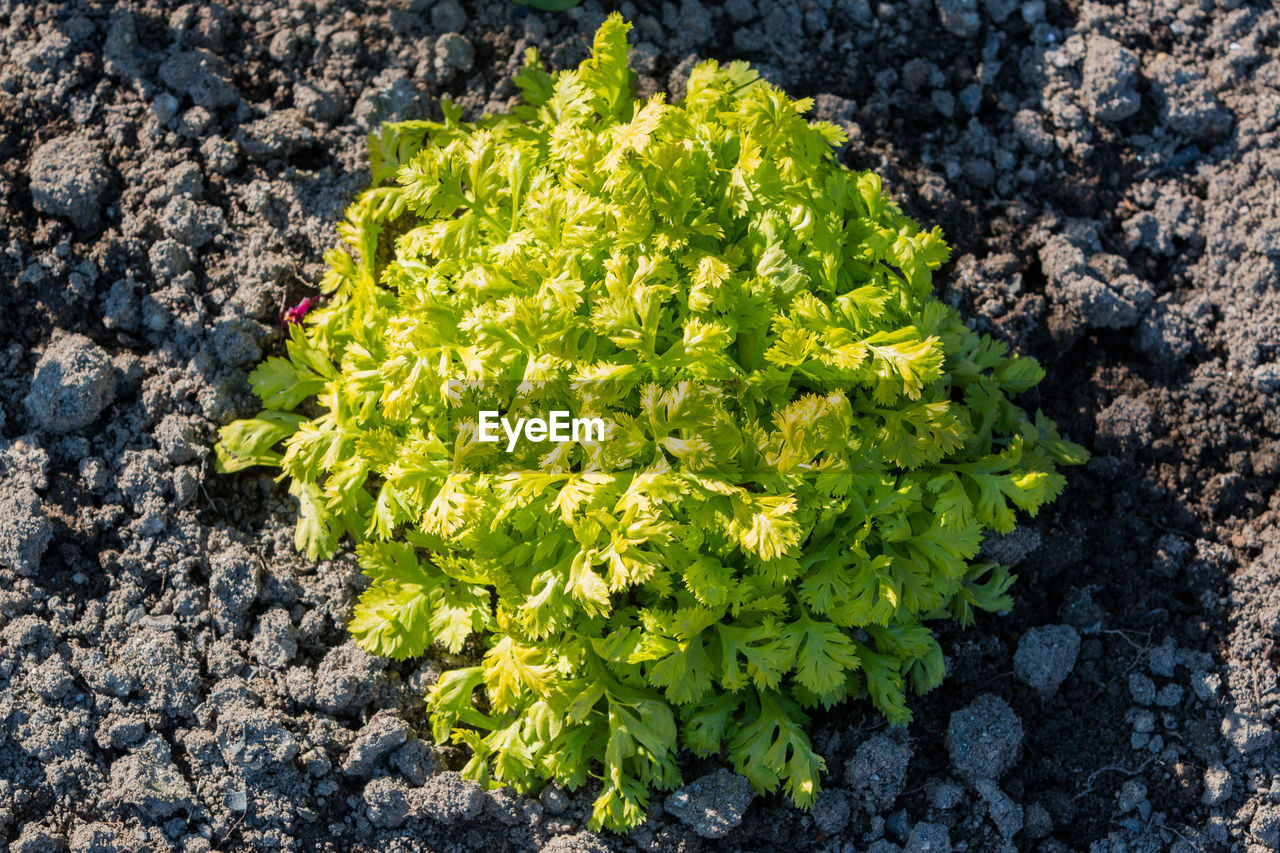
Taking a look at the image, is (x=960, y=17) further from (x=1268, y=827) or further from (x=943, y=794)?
(x=1268, y=827)

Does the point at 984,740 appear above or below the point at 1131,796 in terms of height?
above

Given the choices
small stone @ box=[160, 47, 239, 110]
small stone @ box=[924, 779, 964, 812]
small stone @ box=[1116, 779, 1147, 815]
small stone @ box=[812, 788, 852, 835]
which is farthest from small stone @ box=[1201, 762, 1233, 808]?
small stone @ box=[160, 47, 239, 110]

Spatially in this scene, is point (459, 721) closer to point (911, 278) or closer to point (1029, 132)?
point (911, 278)

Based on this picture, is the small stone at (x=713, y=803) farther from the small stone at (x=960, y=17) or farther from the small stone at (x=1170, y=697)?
the small stone at (x=960, y=17)

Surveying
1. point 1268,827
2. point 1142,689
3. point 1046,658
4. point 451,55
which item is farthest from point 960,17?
point 1268,827

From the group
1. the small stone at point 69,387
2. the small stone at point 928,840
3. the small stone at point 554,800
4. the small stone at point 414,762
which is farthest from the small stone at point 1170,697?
the small stone at point 69,387

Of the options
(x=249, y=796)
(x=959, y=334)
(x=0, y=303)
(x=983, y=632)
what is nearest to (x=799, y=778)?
(x=983, y=632)
